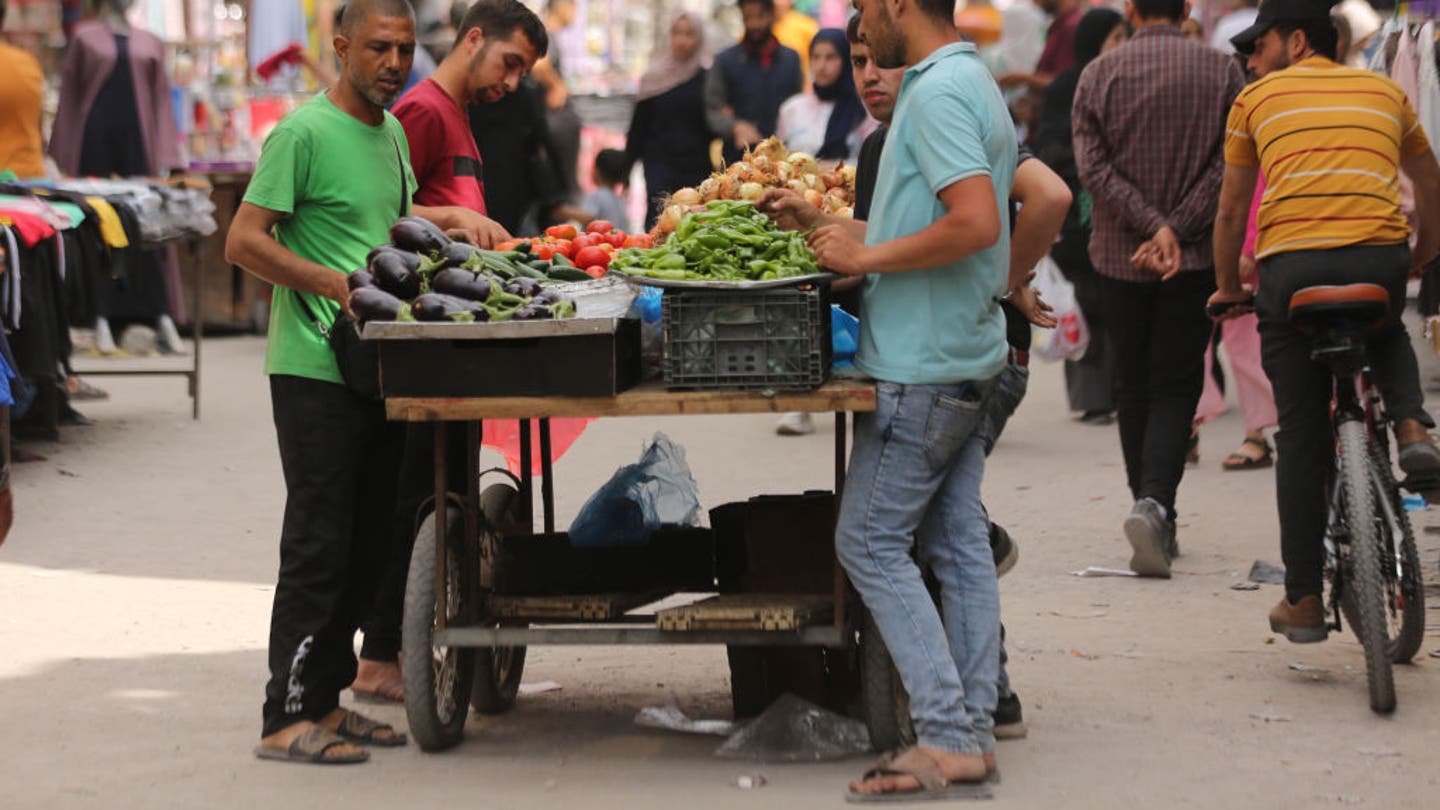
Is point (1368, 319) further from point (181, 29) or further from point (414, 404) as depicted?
point (181, 29)

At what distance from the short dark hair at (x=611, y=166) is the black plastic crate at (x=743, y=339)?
32.8 ft

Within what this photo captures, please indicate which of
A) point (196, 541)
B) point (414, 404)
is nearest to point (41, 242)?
point (196, 541)

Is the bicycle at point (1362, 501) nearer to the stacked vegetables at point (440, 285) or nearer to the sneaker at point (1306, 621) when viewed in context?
the sneaker at point (1306, 621)

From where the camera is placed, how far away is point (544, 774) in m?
5.30

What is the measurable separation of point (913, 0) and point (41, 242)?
6.48 m

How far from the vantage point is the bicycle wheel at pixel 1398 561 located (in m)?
5.86

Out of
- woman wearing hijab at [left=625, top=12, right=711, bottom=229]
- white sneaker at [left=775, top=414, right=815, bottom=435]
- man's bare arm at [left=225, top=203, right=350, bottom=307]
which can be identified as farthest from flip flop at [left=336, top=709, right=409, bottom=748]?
woman wearing hijab at [left=625, top=12, right=711, bottom=229]

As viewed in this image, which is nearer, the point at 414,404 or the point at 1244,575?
the point at 414,404

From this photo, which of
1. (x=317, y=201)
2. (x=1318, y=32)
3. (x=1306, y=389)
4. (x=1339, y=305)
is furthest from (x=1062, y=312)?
(x=317, y=201)

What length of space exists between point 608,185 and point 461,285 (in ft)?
33.4

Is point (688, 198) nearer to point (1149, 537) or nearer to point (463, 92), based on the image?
point (463, 92)

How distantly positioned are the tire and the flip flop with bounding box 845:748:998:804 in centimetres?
127

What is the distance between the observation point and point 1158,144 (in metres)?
8.00

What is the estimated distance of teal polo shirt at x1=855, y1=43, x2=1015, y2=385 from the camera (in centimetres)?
480
